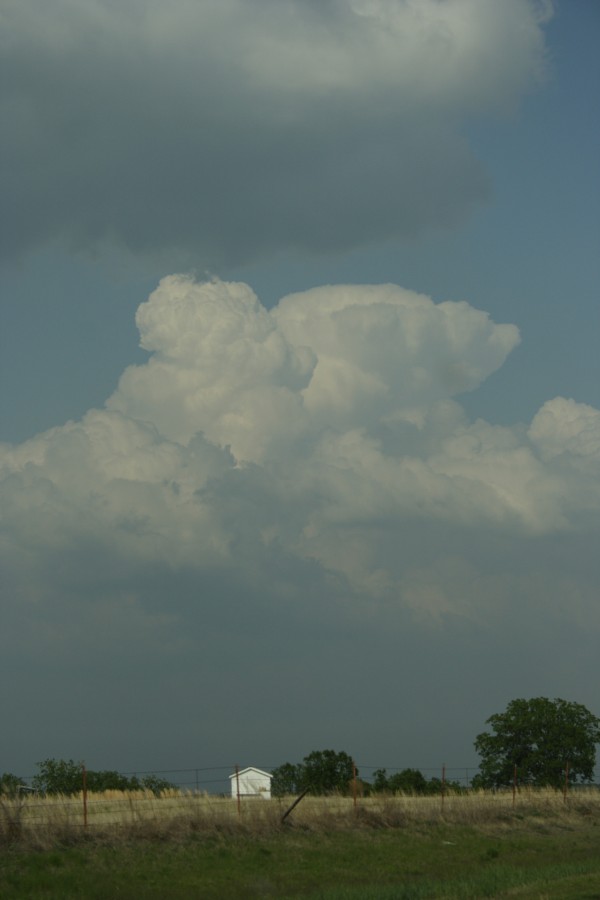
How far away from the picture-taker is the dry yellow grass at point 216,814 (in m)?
33.9

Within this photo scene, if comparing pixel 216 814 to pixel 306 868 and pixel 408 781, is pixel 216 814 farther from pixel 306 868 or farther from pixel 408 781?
pixel 408 781

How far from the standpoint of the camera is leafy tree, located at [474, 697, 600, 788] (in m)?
92.4

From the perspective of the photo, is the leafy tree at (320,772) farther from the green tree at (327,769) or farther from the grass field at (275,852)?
the grass field at (275,852)

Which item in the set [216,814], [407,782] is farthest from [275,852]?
[407,782]

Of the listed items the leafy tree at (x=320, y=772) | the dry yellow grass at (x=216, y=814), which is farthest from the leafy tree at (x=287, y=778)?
the dry yellow grass at (x=216, y=814)

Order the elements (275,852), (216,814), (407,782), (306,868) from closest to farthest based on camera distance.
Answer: (306,868) → (275,852) → (216,814) → (407,782)

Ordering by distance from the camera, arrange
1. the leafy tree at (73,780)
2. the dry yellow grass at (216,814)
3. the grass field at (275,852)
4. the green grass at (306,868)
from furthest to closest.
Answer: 1. the leafy tree at (73,780)
2. the dry yellow grass at (216,814)
3. the grass field at (275,852)
4. the green grass at (306,868)

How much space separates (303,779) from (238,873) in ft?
160

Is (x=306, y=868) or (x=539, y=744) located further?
(x=539, y=744)

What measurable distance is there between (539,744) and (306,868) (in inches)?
2503

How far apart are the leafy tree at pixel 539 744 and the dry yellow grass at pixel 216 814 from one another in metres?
35.1

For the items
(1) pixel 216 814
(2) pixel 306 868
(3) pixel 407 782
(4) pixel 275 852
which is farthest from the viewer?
(3) pixel 407 782

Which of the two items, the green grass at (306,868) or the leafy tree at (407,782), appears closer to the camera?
the green grass at (306,868)

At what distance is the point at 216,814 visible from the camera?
3981cm
